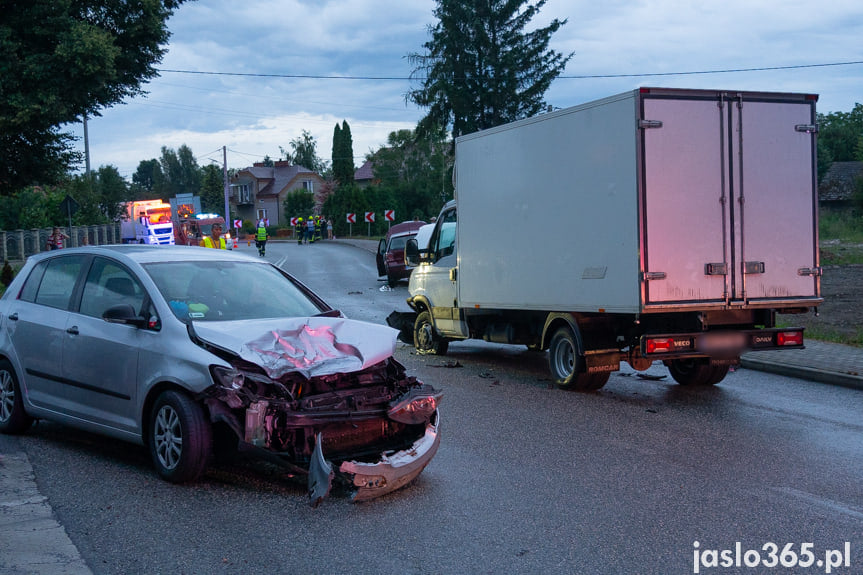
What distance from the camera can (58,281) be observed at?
7477 millimetres

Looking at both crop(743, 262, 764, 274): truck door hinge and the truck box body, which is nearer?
the truck box body

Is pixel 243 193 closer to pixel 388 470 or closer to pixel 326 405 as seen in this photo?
pixel 326 405

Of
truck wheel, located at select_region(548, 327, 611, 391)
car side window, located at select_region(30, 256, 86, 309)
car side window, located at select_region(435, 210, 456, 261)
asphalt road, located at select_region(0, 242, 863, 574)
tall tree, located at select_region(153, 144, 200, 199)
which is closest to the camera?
asphalt road, located at select_region(0, 242, 863, 574)

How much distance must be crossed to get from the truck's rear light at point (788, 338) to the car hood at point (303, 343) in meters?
5.19

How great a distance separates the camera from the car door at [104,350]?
252 inches

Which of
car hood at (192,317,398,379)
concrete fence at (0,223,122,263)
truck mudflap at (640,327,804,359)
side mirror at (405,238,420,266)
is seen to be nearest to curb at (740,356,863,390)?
truck mudflap at (640,327,804,359)

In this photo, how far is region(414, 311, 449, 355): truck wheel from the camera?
13766mm

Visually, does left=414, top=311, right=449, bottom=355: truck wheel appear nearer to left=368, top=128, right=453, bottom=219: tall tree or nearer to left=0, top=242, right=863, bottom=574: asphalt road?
left=0, top=242, right=863, bottom=574: asphalt road

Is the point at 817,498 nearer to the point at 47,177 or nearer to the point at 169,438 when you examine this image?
the point at 169,438

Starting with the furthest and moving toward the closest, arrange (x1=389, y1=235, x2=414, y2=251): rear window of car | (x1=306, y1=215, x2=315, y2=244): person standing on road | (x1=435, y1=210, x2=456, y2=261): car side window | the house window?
the house window, (x1=306, y1=215, x2=315, y2=244): person standing on road, (x1=389, y1=235, x2=414, y2=251): rear window of car, (x1=435, y1=210, x2=456, y2=261): car side window

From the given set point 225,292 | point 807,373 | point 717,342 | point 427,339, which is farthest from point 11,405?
point 807,373

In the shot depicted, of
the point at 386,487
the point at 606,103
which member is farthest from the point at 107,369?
the point at 606,103

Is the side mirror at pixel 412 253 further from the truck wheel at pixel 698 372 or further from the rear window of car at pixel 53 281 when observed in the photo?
the rear window of car at pixel 53 281

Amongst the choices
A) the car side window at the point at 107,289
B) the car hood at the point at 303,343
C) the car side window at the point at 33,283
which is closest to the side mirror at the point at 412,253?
the car side window at the point at 33,283
